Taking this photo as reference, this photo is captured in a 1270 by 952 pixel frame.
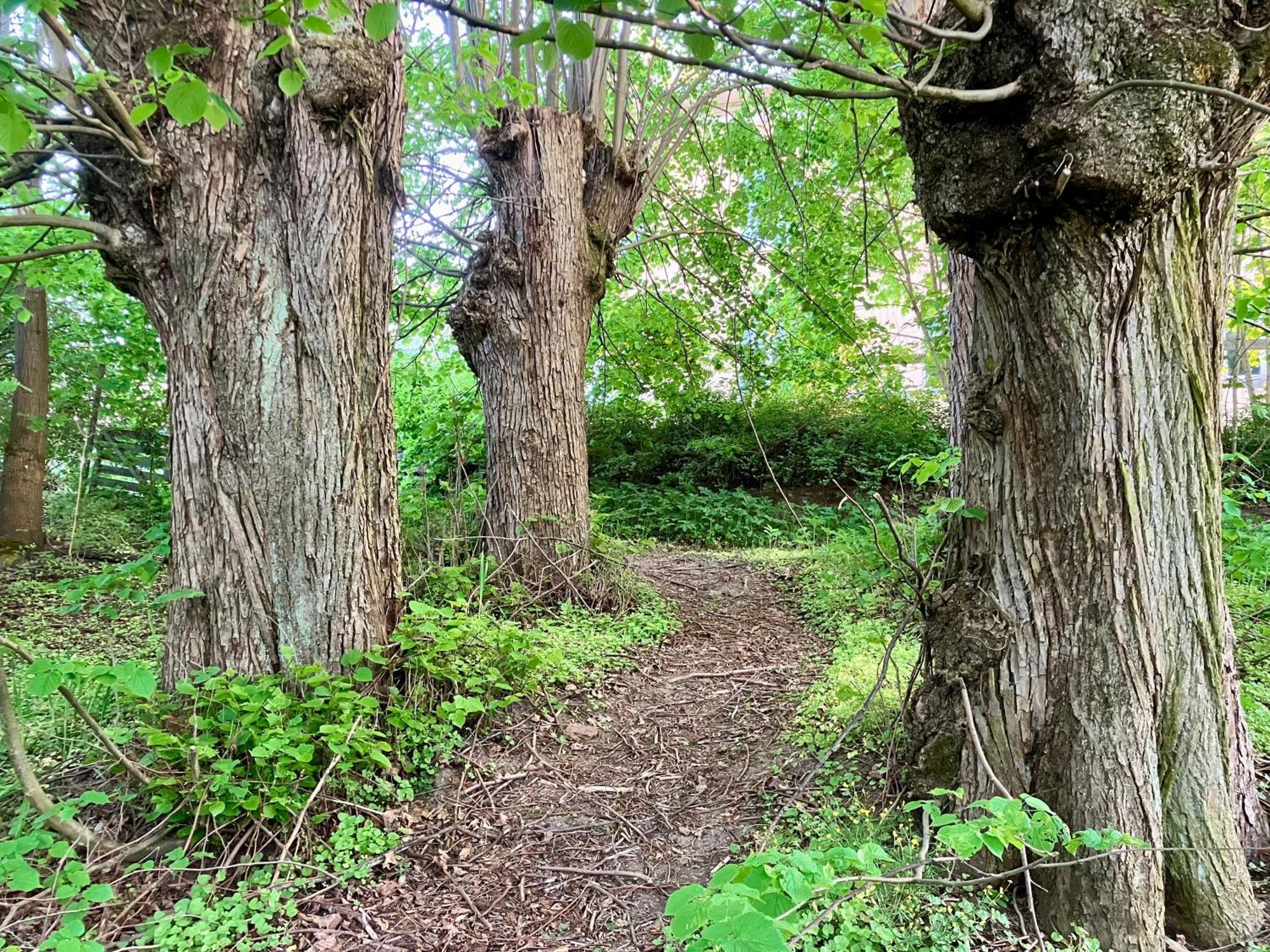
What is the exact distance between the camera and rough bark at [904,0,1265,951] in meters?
1.80

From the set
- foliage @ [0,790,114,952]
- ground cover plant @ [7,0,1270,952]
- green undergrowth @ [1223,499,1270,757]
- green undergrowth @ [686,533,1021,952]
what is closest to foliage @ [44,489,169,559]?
ground cover plant @ [7,0,1270,952]

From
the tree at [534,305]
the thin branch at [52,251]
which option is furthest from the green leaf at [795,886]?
the tree at [534,305]

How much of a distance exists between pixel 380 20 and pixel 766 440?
8.44m

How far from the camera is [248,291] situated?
9.05 feet

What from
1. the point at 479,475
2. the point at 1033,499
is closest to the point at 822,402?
the point at 479,475

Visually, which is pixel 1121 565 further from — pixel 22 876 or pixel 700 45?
pixel 22 876

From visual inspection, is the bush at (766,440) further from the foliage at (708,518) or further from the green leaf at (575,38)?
the green leaf at (575,38)

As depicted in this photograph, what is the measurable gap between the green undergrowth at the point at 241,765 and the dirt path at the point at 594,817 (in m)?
0.18

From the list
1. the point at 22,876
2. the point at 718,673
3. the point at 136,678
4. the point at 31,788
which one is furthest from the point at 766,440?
the point at 22,876

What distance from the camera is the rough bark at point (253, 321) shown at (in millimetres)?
2689

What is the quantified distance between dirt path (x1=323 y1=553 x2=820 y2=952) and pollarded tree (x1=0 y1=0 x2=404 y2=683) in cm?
93

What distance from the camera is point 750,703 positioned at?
139 inches

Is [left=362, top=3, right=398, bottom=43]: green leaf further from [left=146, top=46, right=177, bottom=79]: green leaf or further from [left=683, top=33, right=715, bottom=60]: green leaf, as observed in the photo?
[left=683, top=33, right=715, bottom=60]: green leaf

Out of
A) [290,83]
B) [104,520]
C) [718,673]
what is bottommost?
[718,673]
